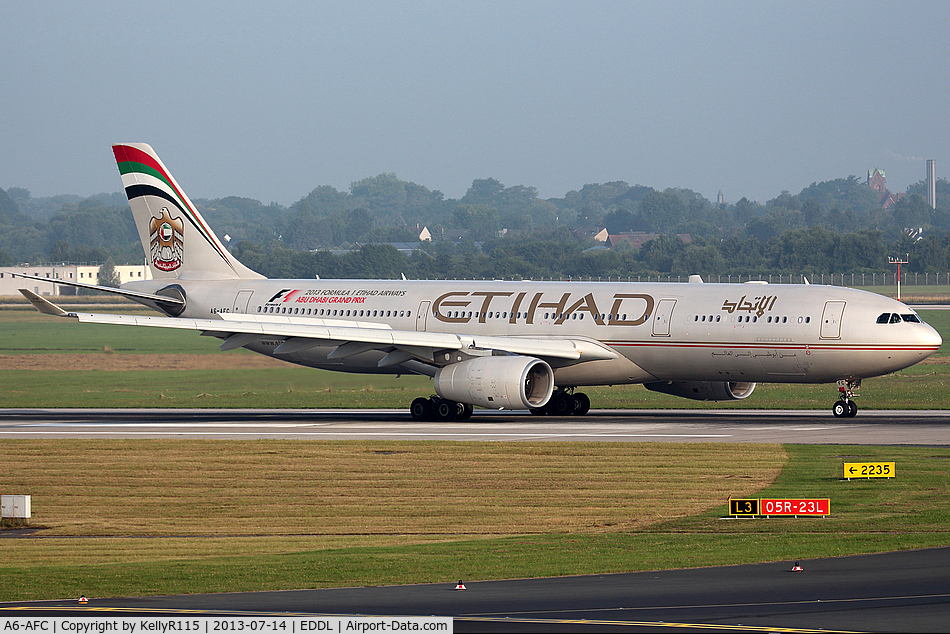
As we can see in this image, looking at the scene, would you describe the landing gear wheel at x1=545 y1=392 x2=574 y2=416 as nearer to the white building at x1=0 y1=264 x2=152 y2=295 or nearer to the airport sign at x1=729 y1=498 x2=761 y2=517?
the airport sign at x1=729 y1=498 x2=761 y2=517

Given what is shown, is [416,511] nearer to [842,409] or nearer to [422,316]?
[842,409]

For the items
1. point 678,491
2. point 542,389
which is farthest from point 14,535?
point 542,389

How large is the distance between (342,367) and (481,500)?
22.0 metres

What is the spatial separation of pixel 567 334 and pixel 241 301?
14003mm

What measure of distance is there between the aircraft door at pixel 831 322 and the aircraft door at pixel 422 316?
552 inches

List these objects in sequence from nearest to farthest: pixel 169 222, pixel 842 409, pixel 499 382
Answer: pixel 499 382 → pixel 842 409 → pixel 169 222

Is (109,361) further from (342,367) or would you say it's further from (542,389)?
(542,389)

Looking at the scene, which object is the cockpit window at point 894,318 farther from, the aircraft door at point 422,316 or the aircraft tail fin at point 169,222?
the aircraft tail fin at point 169,222

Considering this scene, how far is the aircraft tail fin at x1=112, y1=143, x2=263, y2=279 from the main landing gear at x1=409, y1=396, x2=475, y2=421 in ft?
40.8

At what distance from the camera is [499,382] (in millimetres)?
40531

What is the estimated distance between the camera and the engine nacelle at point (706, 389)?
45031mm

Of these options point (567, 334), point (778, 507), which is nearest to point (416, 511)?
point (778, 507)

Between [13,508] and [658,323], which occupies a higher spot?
[658,323]

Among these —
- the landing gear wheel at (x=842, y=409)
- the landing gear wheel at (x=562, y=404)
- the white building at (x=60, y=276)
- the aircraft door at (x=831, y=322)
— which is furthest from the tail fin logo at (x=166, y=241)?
the white building at (x=60, y=276)
